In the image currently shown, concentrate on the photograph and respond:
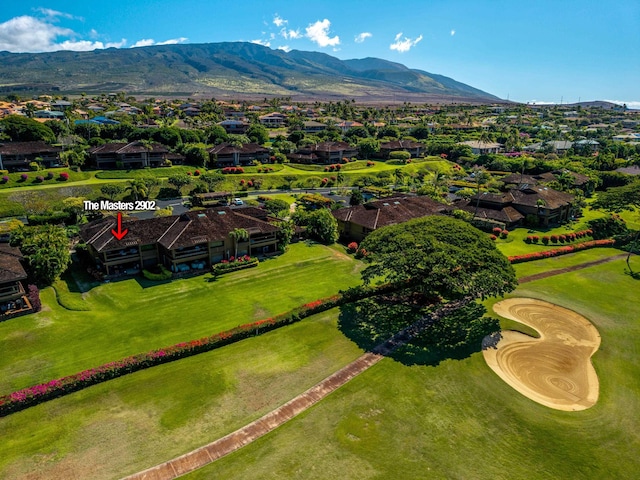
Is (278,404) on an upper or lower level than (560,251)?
lower

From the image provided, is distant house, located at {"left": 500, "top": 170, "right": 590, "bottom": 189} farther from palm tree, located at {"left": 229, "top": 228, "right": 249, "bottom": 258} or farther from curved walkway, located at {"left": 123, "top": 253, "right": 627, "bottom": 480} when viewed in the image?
curved walkway, located at {"left": 123, "top": 253, "right": 627, "bottom": 480}

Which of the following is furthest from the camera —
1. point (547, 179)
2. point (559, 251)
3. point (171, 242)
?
point (547, 179)

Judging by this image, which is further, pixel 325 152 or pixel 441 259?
pixel 325 152

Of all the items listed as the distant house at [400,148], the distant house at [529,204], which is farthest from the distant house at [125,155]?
the distant house at [529,204]

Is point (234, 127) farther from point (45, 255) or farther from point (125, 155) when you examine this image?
point (45, 255)

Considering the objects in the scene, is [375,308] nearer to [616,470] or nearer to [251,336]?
[251,336]

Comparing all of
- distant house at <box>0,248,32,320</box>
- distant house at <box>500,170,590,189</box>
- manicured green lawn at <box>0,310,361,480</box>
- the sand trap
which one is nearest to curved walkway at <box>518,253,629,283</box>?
the sand trap

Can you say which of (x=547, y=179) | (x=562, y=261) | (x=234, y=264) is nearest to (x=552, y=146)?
(x=547, y=179)
